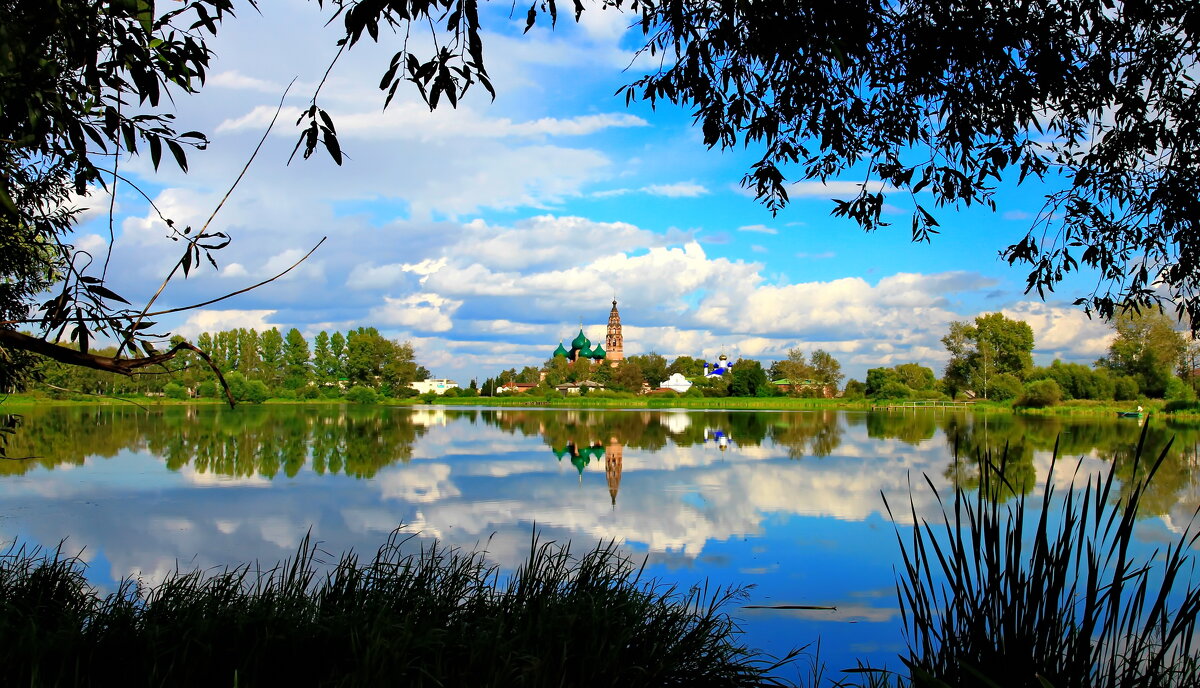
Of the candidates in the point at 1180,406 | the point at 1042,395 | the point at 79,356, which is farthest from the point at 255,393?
the point at 79,356

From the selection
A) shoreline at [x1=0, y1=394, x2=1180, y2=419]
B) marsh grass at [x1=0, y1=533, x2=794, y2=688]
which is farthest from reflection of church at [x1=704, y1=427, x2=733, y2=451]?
shoreline at [x1=0, y1=394, x2=1180, y2=419]

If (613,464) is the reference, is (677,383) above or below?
above

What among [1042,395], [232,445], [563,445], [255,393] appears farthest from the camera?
[255,393]

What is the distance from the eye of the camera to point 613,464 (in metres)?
18.0

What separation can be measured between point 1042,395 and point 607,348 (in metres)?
78.9

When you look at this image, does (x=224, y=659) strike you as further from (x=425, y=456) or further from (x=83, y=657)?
(x=425, y=456)

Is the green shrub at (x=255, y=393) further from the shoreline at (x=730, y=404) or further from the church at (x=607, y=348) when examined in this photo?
the church at (x=607, y=348)

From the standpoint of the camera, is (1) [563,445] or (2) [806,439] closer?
(1) [563,445]

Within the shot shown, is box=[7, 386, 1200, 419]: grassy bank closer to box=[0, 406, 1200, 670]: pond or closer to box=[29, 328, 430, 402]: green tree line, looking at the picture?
box=[29, 328, 430, 402]: green tree line

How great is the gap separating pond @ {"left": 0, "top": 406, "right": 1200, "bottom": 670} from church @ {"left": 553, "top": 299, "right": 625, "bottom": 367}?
88930 mm

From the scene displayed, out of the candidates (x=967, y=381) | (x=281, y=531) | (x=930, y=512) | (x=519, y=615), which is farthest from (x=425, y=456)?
(x=967, y=381)

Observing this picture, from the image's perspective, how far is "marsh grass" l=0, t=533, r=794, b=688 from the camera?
3.16 m

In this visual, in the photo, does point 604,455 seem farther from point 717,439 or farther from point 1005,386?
point 1005,386

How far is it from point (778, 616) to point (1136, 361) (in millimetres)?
57226
